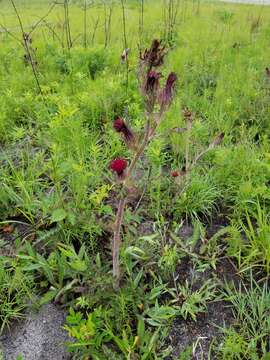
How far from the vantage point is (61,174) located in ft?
6.95

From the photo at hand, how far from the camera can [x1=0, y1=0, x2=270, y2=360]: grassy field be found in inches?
61.1

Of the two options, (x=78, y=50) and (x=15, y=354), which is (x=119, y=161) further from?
(x=78, y=50)

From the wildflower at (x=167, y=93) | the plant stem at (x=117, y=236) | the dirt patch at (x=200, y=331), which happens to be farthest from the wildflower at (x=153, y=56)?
the dirt patch at (x=200, y=331)

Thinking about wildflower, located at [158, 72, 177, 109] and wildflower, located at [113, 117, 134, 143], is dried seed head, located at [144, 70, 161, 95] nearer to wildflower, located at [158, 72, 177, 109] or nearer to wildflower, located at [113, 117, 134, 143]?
wildflower, located at [158, 72, 177, 109]

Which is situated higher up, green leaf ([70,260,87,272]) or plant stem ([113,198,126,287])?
plant stem ([113,198,126,287])

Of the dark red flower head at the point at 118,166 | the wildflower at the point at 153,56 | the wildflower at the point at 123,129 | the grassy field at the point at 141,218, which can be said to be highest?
the wildflower at the point at 153,56

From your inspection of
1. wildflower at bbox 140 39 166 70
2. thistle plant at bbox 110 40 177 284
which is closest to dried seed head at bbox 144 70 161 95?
thistle plant at bbox 110 40 177 284

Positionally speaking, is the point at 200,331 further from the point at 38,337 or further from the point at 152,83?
the point at 152,83

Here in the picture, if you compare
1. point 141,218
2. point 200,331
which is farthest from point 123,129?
point 200,331

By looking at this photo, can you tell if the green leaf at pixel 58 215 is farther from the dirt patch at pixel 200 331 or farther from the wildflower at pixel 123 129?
the dirt patch at pixel 200 331

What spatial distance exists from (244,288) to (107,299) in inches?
29.5

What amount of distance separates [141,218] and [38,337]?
0.91 m

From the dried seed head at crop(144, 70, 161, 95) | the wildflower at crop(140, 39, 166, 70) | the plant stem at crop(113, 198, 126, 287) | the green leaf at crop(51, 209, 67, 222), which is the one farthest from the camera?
the green leaf at crop(51, 209, 67, 222)

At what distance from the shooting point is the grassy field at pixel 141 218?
155cm
